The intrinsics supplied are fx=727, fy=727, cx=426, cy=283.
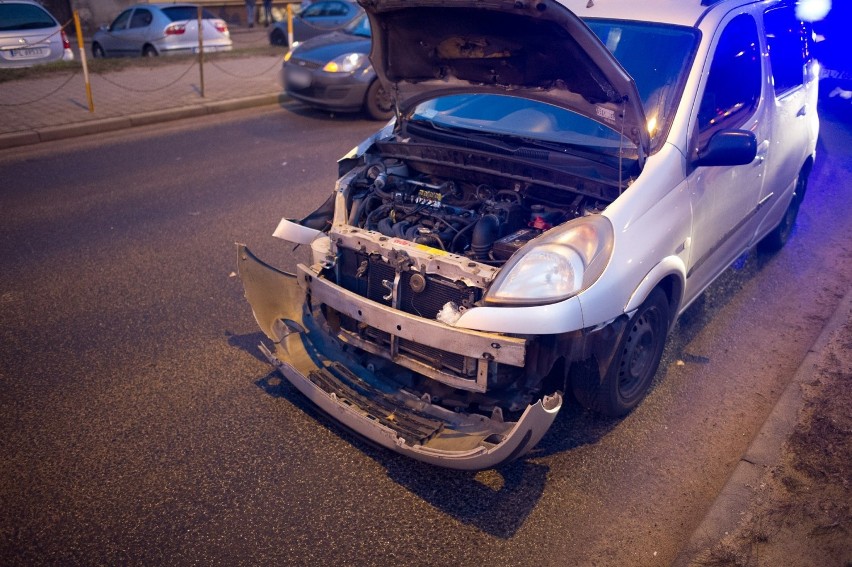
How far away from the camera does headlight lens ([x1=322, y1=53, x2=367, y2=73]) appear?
1079cm

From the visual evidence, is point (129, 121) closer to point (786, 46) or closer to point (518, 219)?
point (518, 219)

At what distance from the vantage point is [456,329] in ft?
10.8

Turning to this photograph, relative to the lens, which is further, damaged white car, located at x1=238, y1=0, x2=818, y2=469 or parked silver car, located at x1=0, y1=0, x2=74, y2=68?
parked silver car, located at x1=0, y1=0, x2=74, y2=68

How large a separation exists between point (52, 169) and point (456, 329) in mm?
7005

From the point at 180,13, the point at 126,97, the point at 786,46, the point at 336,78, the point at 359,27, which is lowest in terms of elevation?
the point at 126,97

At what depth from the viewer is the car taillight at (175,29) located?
1605 cm

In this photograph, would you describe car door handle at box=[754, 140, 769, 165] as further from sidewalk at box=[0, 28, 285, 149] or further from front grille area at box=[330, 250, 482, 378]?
sidewalk at box=[0, 28, 285, 149]

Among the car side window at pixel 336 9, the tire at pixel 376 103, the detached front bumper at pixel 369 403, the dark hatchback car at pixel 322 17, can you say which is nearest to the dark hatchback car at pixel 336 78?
the tire at pixel 376 103

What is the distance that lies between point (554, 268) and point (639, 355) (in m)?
1.00

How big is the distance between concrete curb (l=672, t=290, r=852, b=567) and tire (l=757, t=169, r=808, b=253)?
1.73m

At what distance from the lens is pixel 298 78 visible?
1107 cm

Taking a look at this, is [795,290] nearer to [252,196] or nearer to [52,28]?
[252,196]

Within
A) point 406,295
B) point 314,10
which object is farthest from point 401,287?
point 314,10

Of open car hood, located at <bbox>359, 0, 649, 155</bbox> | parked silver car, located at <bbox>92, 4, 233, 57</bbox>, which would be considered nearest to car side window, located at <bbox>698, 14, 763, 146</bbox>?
open car hood, located at <bbox>359, 0, 649, 155</bbox>
